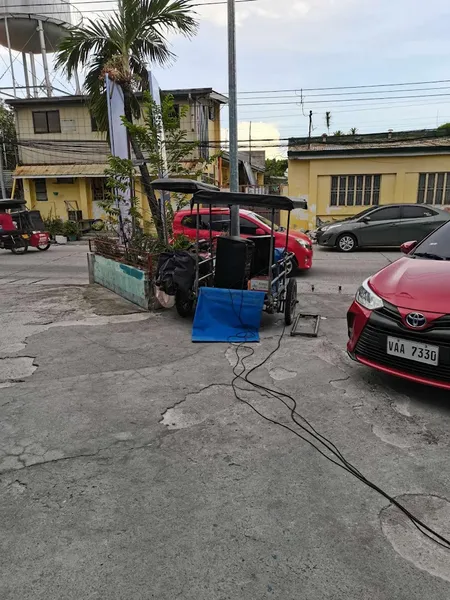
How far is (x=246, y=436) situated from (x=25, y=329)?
4134mm

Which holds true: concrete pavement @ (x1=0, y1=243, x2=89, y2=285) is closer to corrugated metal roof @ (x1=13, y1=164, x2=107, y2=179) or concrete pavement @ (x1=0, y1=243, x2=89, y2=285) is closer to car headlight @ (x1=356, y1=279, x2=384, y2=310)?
car headlight @ (x1=356, y1=279, x2=384, y2=310)

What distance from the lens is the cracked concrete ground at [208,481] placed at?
2.04m

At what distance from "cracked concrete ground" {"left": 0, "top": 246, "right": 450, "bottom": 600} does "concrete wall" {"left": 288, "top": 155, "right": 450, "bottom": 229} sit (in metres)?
15.2

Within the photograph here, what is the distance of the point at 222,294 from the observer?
5.50 metres

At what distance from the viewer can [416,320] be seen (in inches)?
136

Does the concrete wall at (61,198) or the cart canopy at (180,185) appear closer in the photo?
the cart canopy at (180,185)

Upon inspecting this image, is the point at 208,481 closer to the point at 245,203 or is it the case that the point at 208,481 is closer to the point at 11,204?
the point at 245,203

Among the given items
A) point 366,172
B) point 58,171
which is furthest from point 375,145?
point 58,171

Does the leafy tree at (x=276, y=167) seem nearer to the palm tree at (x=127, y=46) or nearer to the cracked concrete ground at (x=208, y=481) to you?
the palm tree at (x=127, y=46)

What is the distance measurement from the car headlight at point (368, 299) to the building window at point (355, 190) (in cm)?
1598

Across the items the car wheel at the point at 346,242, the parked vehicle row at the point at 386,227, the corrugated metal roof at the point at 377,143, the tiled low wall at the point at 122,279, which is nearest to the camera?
the tiled low wall at the point at 122,279

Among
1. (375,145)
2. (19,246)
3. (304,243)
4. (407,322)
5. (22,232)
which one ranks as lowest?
(19,246)

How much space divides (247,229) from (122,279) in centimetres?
359

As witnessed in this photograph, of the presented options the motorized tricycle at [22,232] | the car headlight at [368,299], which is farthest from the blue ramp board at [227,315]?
the motorized tricycle at [22,232]
